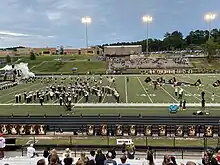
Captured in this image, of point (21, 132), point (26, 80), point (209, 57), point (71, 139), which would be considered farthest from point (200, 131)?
point (209, 57)

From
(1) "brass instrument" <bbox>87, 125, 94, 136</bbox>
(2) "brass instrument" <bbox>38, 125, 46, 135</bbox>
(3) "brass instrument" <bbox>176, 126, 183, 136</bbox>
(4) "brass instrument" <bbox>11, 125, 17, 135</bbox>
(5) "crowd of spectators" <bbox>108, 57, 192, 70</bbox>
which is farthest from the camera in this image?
(5) "crowd of spectators" <bbox>108, 57, 192, 70</bbox>

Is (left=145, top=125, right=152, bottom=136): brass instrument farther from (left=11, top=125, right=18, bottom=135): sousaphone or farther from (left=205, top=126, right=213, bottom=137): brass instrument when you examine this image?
(left=11, top=125, right=18, bottom=135): sousaphone

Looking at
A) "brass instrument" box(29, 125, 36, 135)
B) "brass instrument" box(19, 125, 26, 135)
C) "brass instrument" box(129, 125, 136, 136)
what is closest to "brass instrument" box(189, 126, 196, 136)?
"brass instrument" box(129, 125, 136, 136)

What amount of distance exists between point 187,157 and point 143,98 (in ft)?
54.1

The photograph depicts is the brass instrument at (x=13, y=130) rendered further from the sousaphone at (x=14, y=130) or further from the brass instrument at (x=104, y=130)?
the brass instrument at (x=104, y=130)

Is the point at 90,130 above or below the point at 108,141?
above

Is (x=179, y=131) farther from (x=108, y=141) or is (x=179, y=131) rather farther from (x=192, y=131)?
(x=108, y=141)

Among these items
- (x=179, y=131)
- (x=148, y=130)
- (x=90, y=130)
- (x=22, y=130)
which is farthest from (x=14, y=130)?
(x=179, y=131)

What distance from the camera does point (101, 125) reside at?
17.4m

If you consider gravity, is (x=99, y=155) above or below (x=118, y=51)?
below

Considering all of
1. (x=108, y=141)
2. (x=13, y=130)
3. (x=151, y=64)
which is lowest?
(x=108, y=141)

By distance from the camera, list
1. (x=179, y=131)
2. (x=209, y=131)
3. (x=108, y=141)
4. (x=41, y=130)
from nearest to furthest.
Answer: (x=108, y=141)
(x=209, y=131)
(x=179, y=131)
(x=41, y=130)

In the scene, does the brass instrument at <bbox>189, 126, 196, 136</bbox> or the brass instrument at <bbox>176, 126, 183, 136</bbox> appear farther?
the brass instrument at <bbox>176, 126, 183, 136</bbox>

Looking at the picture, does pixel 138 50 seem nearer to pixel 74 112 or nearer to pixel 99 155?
pixel 74 112
